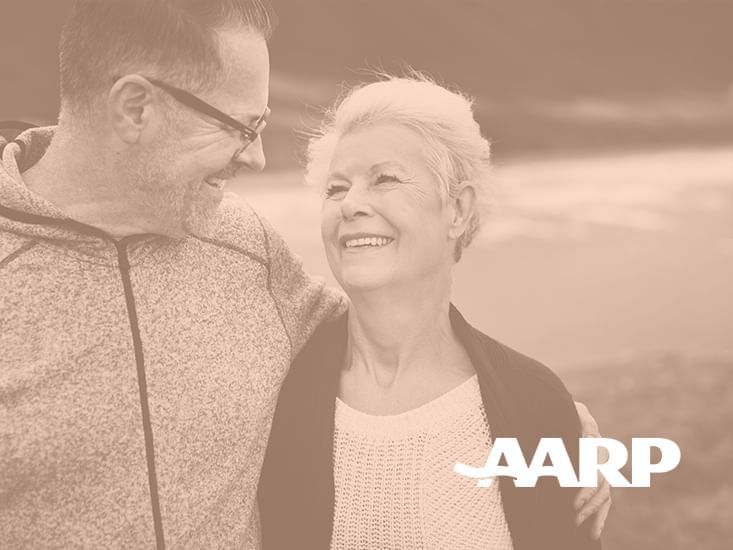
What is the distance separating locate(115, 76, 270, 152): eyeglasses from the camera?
156 cm

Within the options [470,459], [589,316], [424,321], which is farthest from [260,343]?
[589,316]

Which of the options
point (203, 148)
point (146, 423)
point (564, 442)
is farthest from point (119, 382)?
point (564, 442)

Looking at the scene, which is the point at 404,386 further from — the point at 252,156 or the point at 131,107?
the point at 131,107

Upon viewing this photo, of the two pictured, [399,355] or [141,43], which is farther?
[399,355]

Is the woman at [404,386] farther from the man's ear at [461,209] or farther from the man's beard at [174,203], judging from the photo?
the man's beard at [174,203]

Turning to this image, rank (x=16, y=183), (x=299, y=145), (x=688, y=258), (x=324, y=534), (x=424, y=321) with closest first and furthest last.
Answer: (x=16, y=183) < (x=324, y=534) < (x=424, y=321) < (x=299, y=145) < (x=688, y=258)

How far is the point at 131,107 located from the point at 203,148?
0.51 ft

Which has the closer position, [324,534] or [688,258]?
[324,534]

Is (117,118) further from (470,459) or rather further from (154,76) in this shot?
(470,459)

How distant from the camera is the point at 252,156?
1.67 metres

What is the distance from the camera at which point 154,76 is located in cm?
155

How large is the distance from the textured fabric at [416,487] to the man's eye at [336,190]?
0.50 metres

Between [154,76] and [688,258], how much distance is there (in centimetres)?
429

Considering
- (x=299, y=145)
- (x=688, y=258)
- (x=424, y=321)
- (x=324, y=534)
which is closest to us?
(x=324, y=534)
